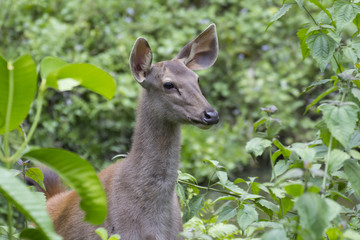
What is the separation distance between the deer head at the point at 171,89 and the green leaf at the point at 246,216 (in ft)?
2.01

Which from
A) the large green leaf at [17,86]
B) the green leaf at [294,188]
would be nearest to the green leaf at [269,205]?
the green leaf at [294,188]

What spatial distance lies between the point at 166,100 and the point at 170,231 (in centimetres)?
76

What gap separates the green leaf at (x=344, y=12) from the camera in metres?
2.79

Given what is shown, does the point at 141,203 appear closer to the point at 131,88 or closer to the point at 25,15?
the point at 131,88

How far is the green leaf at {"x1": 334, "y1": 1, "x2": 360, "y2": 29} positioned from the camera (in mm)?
2787

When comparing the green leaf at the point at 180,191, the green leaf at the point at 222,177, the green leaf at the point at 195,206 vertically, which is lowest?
the green leaf at the point at 180,191

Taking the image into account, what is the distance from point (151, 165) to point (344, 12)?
1344mm

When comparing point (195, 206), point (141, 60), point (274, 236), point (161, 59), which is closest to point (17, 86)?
point (274, 236)

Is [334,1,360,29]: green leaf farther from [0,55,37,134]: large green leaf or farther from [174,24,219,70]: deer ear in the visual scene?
[0,55,37,134]: large green leaf

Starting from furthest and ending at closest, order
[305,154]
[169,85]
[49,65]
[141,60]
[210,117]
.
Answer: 1. [141,60]
2. [169,85]
3. [210,117]
4. [305,154]
5. [49,65]

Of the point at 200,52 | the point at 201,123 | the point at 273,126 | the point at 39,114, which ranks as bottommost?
the point at 201,123

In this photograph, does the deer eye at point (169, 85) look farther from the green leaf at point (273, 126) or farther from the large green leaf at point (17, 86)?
the large green leaf at point (17, 86)

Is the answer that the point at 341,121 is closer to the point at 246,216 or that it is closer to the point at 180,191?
the point at 246,216

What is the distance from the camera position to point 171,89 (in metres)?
3.52
